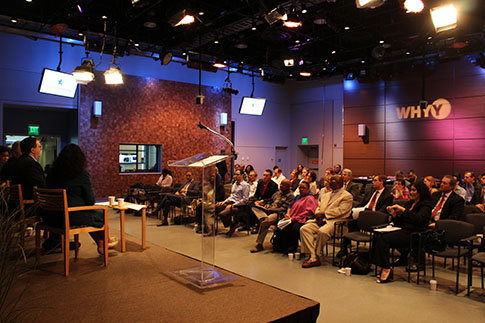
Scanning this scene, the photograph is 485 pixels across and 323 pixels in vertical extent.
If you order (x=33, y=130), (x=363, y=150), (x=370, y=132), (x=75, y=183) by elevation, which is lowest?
(x=75, y=183)

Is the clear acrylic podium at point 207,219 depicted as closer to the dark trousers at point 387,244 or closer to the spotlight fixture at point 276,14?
the dark trousers at point 387,244

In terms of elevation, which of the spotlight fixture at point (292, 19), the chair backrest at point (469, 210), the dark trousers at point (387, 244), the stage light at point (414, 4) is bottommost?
the dark trousers at point (387, 244)

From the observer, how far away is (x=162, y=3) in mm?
8898

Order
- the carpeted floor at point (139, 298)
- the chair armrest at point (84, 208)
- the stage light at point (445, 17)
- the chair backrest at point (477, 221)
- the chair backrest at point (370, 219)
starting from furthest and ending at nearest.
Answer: the stage light at point (445, 17), the chair backrest at point (370, 219), the chair backrest at point (477, 221), the chair armrest at point (84, 208), the carpeted floor at point (139, 298)

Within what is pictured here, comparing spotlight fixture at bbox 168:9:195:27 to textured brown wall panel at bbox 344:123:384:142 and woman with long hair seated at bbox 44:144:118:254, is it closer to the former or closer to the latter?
woman with long hair seated at bbox 44:144:118:254

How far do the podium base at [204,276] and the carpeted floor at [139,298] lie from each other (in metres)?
0.08

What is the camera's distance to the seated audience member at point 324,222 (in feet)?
17.3

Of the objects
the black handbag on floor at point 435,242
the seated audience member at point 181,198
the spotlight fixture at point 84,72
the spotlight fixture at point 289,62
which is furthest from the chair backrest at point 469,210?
the spotlight fixture at point 84,72

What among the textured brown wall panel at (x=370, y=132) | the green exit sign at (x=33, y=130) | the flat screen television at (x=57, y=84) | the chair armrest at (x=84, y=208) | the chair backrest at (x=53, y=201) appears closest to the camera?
the chair backrest at (x=53, y=201)

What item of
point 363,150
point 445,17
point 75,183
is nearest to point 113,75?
point 75,183

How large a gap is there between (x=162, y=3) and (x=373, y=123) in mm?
8149

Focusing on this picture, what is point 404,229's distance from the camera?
4844 millimetres

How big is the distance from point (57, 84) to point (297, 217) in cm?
791

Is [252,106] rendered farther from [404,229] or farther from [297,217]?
[404,229]
